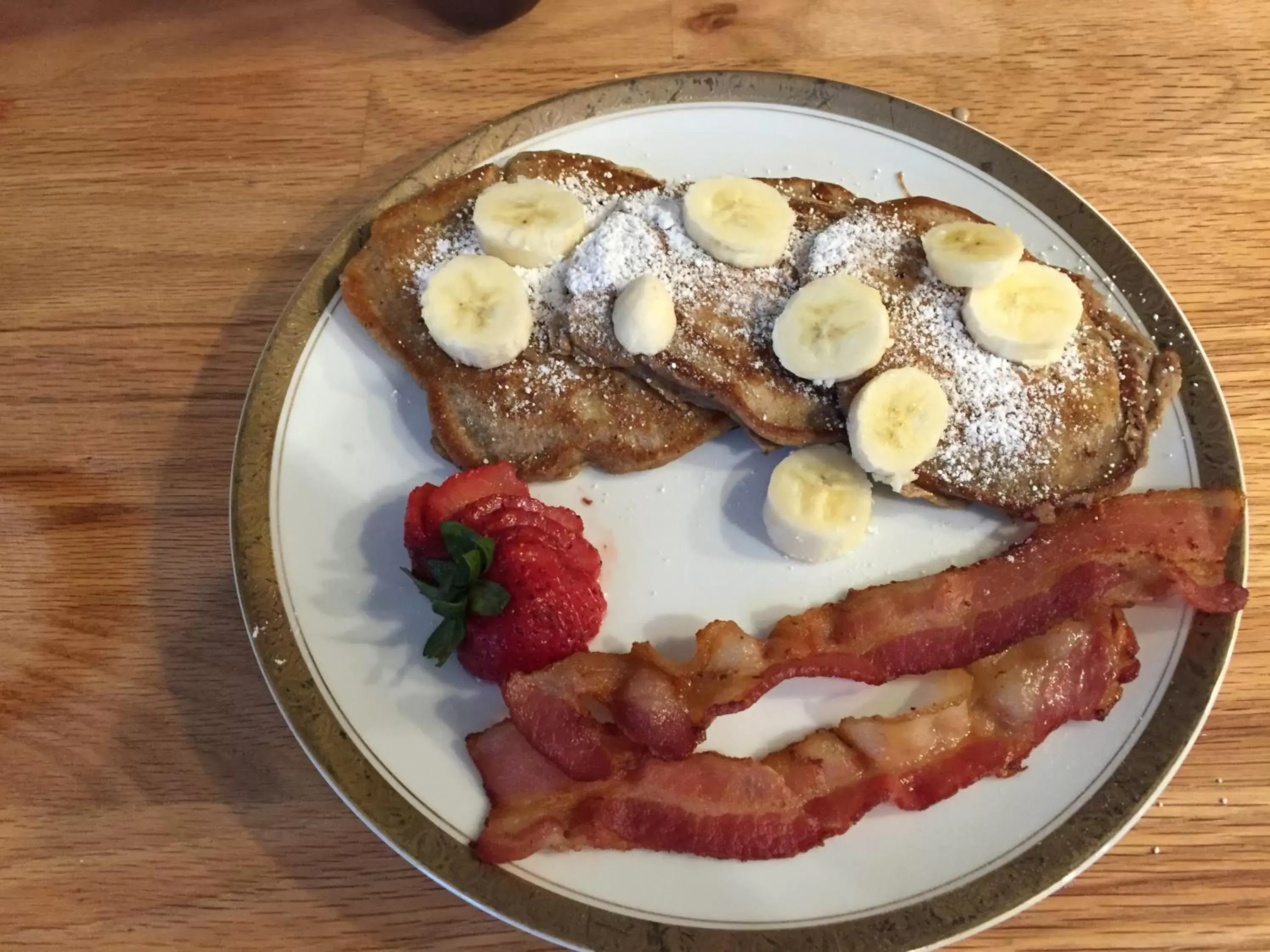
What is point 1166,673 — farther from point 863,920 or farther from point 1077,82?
point 1077,82

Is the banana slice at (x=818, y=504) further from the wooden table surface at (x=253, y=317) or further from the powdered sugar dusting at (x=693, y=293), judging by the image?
the wooden table surface at (x=253, y=317)

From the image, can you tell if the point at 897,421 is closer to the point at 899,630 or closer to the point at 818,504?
the point at 818,504

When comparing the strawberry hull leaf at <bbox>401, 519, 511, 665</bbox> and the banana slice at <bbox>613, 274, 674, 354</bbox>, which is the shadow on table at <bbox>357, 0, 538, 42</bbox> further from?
the strawberry hull leaf at <bbox>401, 519, 511, 665</bbox>

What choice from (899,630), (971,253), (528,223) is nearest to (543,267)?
(528,223)

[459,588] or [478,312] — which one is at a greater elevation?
[478,312]

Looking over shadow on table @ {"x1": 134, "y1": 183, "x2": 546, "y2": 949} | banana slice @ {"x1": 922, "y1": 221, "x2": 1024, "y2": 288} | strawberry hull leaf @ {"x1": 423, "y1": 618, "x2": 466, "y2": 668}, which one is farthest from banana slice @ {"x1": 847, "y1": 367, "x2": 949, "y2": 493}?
shadow on table @ {"x1": 134, "y1": 183, "x2": 546, "y2": 949}

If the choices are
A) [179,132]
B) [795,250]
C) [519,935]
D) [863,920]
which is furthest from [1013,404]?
[179,132]
